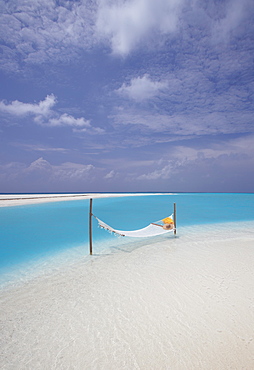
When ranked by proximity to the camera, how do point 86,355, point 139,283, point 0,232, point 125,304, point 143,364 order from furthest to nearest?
1. point 0,232
2. point 139,283
3. point 125,304
4. point 86,355
5. point 143,364

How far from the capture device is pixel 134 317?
344cm

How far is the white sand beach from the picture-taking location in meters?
2.58

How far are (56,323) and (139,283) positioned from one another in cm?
205

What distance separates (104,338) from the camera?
296 cm

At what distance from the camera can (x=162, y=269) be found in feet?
18.4

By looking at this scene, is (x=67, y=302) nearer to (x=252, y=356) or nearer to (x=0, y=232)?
(x=252, y=356)

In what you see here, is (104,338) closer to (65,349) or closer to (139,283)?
(65,349)

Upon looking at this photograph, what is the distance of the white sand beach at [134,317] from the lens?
2.58m

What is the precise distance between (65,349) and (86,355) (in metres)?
0.32

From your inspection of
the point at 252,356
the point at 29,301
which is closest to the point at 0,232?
the point at 29,301

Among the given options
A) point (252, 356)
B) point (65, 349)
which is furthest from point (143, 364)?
point (252, 356)

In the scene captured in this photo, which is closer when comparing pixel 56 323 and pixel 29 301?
pixel 56 323

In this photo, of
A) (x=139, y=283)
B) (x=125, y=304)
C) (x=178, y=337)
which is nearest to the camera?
(x=178, y=337)

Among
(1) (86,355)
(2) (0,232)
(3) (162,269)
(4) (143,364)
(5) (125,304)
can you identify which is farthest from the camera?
(2) (0,232)
